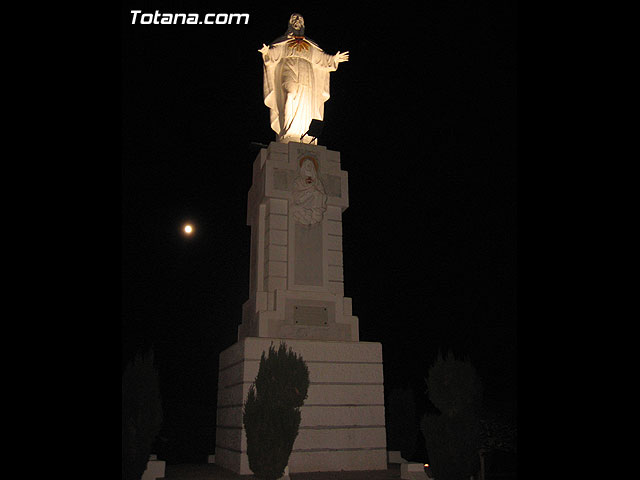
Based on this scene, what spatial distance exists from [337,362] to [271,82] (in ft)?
27.1

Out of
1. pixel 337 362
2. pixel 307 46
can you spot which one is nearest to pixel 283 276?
pixel 337 362

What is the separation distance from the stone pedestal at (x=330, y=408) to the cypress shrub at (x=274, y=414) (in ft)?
5.98

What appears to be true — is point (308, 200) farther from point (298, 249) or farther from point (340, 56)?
point (340, 56)

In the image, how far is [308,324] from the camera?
1259 cm

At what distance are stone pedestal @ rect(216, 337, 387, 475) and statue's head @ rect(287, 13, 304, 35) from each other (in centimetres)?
910

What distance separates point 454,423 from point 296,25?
38.6 feet

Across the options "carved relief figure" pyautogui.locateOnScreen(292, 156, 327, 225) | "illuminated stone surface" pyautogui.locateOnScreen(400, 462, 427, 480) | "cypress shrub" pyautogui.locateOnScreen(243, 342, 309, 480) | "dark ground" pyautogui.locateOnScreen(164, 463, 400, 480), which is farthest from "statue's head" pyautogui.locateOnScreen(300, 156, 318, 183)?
"illuminated stone surface" pyautogui.locateOnScreen(400, 462, 427, 480)

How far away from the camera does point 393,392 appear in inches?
613

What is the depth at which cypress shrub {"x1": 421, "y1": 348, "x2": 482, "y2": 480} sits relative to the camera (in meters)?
9.12

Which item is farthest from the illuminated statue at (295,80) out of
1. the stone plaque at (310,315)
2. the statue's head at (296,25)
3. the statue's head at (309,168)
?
the stone plaque at (310,315)

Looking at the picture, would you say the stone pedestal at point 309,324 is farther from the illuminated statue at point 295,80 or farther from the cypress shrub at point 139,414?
the cypress shrub at point 139,414

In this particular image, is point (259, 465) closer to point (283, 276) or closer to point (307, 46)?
point (283, 276)

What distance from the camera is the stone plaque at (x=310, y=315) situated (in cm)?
1259

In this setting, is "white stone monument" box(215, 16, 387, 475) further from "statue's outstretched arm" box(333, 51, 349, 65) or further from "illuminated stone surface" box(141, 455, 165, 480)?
"statue's outstretched arm" box(333, 51, 349, 65)
